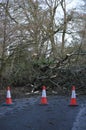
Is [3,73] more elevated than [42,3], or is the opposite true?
[42,3]

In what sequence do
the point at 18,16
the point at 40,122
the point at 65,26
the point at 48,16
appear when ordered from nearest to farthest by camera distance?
1. the point at 40,122
2. the point at 18,16
3. the point at 48,16
4. the point at 65,26

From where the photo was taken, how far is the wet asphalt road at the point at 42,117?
7684 millimetres

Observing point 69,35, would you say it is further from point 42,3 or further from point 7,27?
point 7,27

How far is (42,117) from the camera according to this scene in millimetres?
9211

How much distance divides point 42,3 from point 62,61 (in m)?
7.90

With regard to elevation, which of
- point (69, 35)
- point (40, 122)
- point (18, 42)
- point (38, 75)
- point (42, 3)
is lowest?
point (40, 122)

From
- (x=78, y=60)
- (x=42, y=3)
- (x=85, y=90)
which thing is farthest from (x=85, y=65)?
(x=42, y=3)

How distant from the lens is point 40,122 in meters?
8.33

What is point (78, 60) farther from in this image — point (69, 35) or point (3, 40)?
point (69, 35)

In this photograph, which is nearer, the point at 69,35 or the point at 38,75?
the point at 38,75

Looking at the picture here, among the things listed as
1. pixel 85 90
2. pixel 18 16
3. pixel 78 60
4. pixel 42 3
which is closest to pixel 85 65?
pixel 78 60

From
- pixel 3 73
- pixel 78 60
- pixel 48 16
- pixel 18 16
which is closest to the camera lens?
pixel 3 73

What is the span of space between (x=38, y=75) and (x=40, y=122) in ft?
28.7

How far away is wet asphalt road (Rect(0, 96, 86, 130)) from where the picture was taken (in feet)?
25.2
